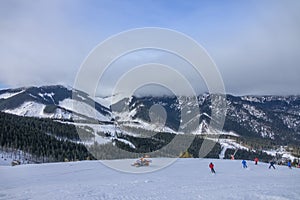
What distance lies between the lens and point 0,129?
461 ft

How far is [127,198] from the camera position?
1680cm

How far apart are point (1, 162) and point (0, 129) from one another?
89.5ft

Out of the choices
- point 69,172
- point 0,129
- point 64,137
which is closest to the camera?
point 69,172

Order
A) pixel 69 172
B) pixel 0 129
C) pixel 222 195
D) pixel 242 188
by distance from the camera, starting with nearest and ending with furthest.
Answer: pixel 222 195 → pixel 242 188 → pixel 69 172 → pixel 0 129

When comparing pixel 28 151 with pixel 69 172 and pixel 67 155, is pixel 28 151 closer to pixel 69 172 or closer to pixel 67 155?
pixel 67 155

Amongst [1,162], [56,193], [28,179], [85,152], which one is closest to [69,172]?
[28,179]

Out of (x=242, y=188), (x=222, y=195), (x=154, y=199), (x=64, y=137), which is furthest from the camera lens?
(x=64, y=137)

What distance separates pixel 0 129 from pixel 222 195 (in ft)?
477

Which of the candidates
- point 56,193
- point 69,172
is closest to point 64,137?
point 69,172

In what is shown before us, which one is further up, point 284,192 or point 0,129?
point 0,129

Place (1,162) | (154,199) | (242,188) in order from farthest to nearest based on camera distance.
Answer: (1,162), (242,188), (154,199)

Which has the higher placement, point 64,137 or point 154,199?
point 64,137

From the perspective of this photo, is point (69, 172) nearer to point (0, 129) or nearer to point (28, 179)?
point (28, 179)

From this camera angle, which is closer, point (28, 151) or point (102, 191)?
point (102, 191)
